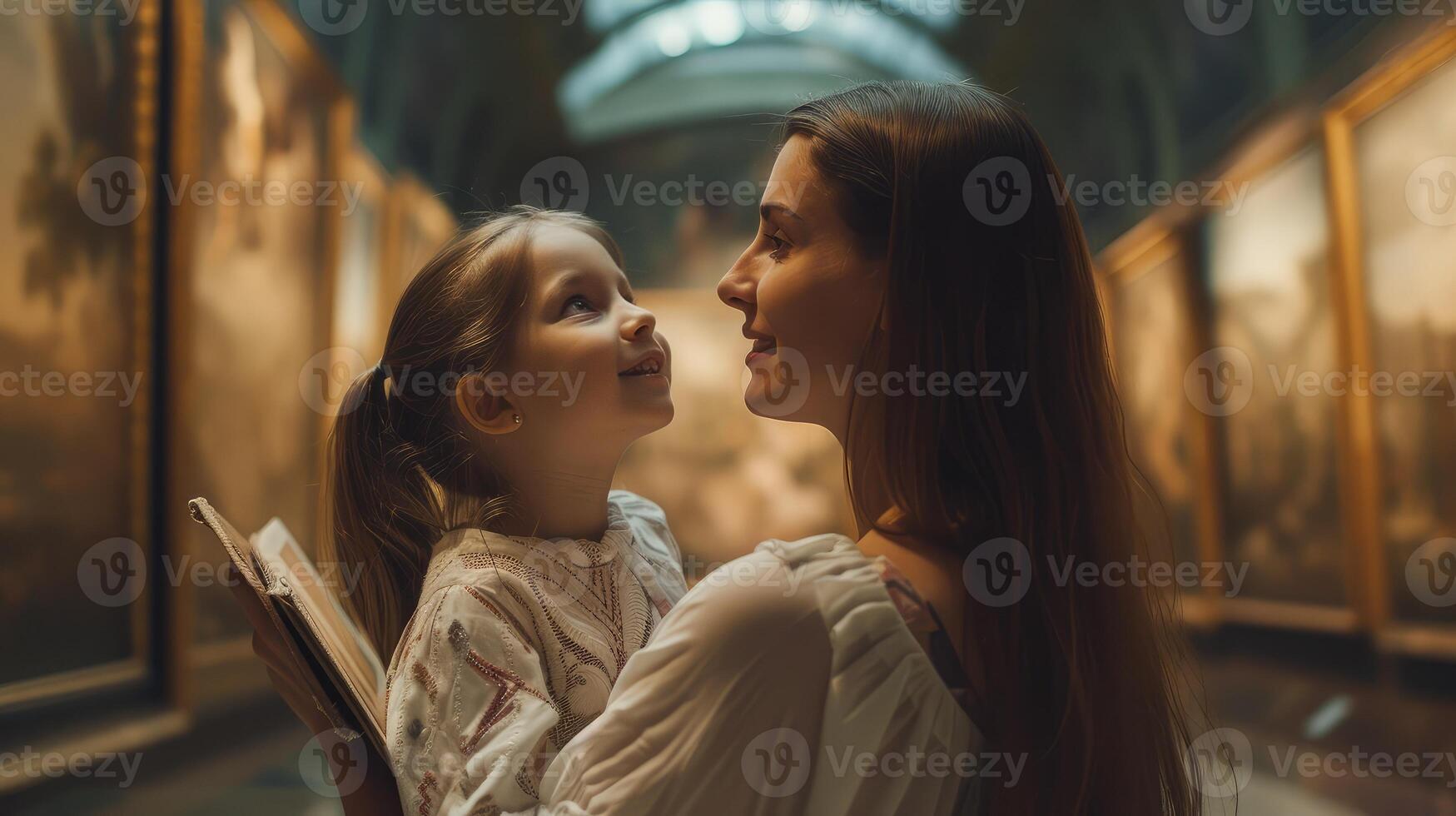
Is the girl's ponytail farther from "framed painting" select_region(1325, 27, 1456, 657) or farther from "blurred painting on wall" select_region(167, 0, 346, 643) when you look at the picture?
"framed painting" select_region(1325, 27, 1456, 657)

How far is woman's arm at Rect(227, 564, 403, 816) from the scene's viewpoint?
1.43m

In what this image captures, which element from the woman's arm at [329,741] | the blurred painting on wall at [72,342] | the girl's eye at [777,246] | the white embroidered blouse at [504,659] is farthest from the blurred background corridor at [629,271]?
the woman's arm at [329,741]

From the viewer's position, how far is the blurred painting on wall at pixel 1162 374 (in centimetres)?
609

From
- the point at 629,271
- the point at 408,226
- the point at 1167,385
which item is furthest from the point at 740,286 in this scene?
the point at 1167,385

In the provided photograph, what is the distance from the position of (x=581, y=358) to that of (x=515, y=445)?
217mm

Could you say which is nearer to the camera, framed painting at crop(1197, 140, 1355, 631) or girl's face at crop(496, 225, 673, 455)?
girl's face at crop(496, 225, 673, 455)

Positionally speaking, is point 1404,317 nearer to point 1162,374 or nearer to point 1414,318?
point 1414,318

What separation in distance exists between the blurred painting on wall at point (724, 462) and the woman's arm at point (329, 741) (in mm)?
6978

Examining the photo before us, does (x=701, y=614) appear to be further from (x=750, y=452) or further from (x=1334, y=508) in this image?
(x=750, y=452)

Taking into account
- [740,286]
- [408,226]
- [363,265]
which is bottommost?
[740,286]

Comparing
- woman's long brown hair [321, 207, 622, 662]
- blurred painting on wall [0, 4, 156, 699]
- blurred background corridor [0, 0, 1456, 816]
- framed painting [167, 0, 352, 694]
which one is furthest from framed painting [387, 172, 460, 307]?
woman's long brown hair [321, 207, 622, 662]

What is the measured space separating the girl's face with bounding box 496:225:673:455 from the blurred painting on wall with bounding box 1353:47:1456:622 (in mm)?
3390

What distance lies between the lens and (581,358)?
5.81 feet

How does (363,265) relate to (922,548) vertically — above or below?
above
